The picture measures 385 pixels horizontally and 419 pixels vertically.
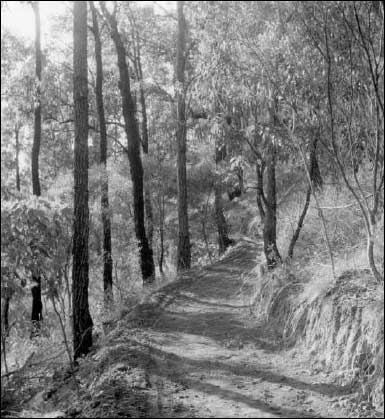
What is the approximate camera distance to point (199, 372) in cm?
627

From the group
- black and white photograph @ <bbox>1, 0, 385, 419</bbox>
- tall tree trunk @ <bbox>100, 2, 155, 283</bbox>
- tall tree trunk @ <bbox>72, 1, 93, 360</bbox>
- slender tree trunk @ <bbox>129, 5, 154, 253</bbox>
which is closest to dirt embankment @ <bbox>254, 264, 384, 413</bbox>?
black and white photograph @ <bbox>1, 0, 385, 419</bbox>

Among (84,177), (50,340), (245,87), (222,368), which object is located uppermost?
(245,87)

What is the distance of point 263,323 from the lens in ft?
26.2

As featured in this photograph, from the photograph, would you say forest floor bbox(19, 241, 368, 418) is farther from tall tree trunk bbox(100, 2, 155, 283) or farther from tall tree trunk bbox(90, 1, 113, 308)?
tall tree trunk bbox(90, 1, 113, 308)

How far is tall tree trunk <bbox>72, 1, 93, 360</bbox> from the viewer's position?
791 centimetres

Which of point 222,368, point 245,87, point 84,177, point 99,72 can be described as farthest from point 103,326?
point 99,72

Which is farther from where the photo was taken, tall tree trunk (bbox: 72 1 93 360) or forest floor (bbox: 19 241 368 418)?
tall tree trunk (bbox: 72 1 93 360)

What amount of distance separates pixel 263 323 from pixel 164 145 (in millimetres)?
18525

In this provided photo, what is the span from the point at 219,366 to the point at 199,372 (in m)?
0.32

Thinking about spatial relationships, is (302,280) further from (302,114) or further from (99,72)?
(99,72)

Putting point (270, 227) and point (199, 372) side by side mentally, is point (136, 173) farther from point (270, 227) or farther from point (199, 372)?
point (199, 372)

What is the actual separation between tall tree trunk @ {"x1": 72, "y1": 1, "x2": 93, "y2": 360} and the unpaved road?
23.7 inches

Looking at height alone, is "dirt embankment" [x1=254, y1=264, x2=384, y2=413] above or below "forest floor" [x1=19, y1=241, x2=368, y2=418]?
above

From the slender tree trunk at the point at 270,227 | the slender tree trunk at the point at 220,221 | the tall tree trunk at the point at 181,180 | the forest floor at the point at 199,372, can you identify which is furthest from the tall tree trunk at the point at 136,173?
the slender tree trunk at the point at 270,227
